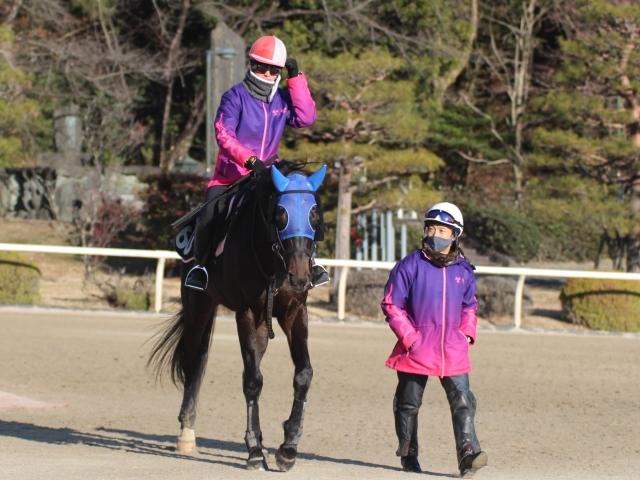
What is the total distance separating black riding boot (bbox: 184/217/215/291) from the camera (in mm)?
5789

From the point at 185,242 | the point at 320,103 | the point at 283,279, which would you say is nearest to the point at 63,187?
the point at 320,103

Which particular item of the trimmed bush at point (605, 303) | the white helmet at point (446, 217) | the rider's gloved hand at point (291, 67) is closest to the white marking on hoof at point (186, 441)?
the white helmet at point (446, 217)

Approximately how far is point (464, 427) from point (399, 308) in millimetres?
705

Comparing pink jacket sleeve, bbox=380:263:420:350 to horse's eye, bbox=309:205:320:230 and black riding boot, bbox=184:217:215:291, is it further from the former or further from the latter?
black riding boot, bbox=184:217:215:291

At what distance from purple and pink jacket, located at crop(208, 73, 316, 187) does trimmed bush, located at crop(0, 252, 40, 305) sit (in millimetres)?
8401

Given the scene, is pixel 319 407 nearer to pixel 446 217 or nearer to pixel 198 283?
pixel 198 283

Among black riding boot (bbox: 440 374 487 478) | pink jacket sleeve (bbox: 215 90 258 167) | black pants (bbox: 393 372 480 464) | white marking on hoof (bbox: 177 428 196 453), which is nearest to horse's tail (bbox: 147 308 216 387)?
white marking on hoof (bbox: 177 428 196 453)

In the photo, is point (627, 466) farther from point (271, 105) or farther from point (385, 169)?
point (385, 169)

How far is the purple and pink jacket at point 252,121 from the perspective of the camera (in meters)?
5.54

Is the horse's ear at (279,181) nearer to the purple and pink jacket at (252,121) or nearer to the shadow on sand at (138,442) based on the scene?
the purple and pink jacket at (252,121)

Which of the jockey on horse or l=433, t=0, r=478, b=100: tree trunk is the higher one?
l=433, t=0, r=478, b=100: tree trunk

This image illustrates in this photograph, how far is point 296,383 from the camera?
522 cm

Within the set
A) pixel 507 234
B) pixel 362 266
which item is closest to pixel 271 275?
pixel 362 266

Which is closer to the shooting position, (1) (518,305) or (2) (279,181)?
(2) (279,181)
